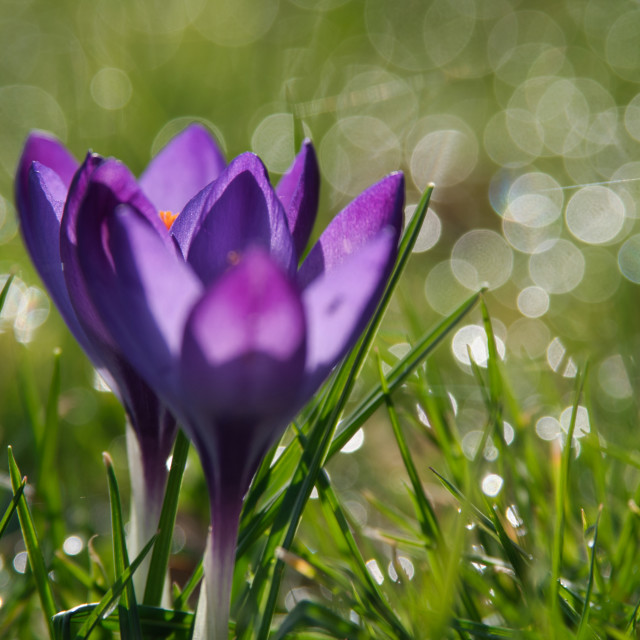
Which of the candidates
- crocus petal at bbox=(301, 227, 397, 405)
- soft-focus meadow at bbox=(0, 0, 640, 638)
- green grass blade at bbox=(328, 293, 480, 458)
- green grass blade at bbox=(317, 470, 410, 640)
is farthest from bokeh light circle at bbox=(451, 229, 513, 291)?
crocus petal at bbox=(301, 227, 397, 405)

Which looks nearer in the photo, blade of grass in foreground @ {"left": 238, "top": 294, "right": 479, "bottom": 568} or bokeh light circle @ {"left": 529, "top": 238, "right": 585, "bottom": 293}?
blade of grass in foreground @ {"left": 238, "top": 294, "right": 479, "bottom": 568}

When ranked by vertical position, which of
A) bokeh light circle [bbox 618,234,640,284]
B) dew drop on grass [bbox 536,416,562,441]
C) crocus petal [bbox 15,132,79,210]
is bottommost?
dew drop on grass [bbox 536,416,562,441]

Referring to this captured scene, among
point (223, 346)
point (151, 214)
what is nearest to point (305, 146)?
point (151, 214)

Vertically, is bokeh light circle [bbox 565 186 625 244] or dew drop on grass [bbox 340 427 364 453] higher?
bokeh light circle [bbox 565 186 625 244]

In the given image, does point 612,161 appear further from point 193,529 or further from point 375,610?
point 375,610

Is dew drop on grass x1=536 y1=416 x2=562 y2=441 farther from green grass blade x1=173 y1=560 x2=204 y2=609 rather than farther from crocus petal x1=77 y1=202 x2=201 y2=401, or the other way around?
crocus petal x1=77 y1=202 x2=201 y2=401

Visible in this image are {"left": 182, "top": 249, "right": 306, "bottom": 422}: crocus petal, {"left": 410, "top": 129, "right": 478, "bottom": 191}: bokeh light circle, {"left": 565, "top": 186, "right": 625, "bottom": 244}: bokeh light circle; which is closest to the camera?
{"left": 182, "top": 249, "right": 306, "bottom": 422}: crocus petal
